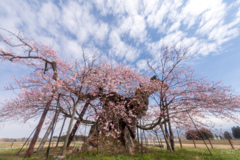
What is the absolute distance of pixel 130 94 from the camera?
35.9 feet

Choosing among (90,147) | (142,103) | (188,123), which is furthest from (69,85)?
(188,123)

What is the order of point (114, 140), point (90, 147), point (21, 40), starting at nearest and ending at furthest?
point (90, 147) → point (114, 140) → point (21, 40)

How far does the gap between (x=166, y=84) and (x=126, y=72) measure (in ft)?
15.2

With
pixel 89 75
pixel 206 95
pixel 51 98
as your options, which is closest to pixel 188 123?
pixel 206 95

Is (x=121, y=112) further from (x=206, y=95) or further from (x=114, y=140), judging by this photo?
(x=206, y=95)

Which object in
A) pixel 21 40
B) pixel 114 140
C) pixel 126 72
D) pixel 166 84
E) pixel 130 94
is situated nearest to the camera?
pixel 114 140

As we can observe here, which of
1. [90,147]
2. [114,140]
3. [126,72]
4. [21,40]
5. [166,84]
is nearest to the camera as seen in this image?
[90,147]

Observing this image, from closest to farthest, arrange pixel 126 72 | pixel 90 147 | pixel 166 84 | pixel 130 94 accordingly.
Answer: pixel 90 147
pixel 166 84
pixel 130 94
pixel 126 72

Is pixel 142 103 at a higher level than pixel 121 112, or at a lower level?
higher

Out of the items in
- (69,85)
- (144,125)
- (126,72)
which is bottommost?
(144,125)

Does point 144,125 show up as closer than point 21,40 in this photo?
No

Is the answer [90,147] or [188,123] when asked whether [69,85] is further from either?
[188,123]

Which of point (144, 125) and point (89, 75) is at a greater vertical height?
point (89, 75)

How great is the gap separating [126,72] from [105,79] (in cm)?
368
